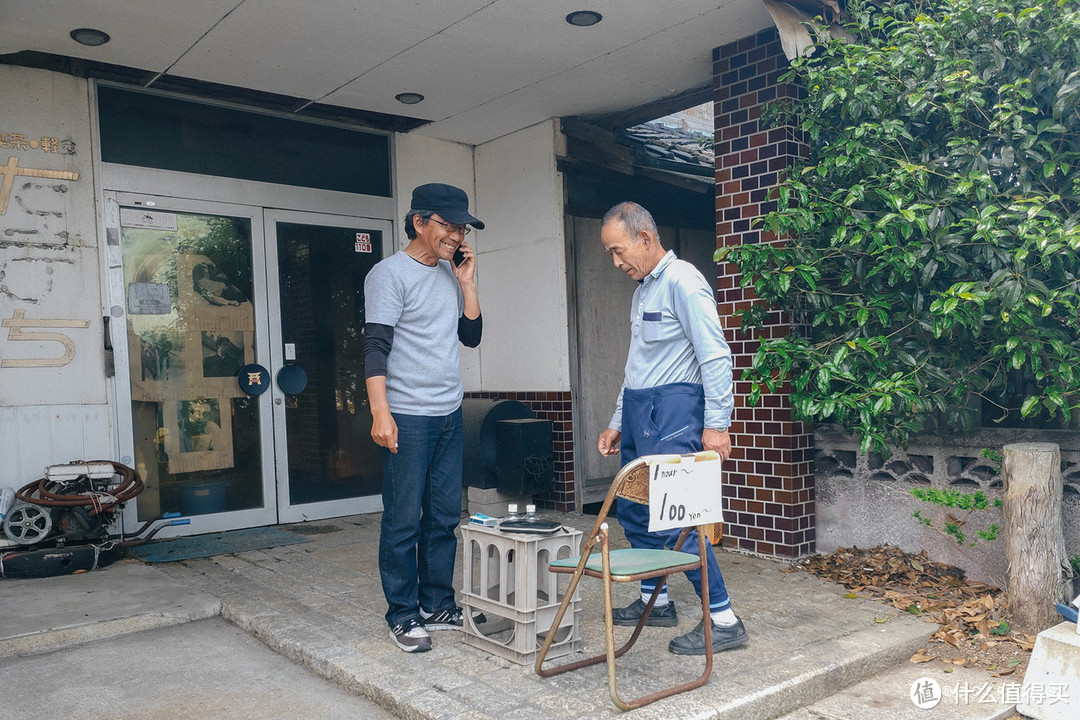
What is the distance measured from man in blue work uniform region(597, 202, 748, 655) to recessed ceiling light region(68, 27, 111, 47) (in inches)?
144

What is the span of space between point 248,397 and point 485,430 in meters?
1.87

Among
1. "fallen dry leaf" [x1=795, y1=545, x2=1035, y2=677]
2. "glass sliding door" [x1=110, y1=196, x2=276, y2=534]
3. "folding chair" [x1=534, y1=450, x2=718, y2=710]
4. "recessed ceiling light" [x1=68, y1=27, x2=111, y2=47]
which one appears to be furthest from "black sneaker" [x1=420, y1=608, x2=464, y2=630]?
"recessed ceiling light" [x1=68, y1=27, x2=111, y2=47]

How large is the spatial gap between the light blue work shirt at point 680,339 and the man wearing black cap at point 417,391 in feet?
2.65

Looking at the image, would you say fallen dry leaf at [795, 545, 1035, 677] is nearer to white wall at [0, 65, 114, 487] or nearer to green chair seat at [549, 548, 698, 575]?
green chair seat at [549, 548, 698, 575]

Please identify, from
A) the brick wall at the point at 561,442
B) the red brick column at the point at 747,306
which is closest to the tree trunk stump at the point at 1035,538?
the red brick column at the point at 747,306

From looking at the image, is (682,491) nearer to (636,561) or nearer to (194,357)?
(636,561)

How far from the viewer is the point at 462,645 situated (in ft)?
11.7

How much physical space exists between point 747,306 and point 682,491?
8.56 ft

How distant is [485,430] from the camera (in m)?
6.57

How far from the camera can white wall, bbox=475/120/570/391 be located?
22.4 feet

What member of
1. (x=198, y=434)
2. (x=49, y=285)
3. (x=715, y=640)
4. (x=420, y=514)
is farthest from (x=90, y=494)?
(x=715, y=640)

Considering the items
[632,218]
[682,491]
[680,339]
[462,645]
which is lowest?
[462,645]

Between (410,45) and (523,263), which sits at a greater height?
(410,45)

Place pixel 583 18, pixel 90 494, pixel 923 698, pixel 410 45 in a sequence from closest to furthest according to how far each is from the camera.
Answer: pixel 923 698
pixel 583 18
pixel 90 494
pixel 410 45
